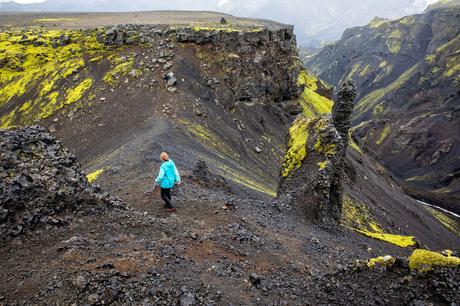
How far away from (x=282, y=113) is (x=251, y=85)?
983cm

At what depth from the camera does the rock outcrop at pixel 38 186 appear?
14.4 metres

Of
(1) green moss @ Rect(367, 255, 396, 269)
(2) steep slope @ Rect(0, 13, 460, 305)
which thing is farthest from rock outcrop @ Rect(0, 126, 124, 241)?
(1) green moss @ Rect(367, 255, 396, 269)

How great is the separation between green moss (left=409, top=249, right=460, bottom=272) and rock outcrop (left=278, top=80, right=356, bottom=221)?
14.6 m

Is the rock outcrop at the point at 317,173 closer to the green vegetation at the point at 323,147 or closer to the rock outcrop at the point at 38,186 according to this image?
the green vegetation at the point at 323,147

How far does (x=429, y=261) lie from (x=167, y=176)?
1197 cm

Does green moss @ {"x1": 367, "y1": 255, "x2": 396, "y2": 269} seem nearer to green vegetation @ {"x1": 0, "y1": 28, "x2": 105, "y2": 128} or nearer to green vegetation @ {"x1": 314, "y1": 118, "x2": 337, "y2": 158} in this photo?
green vegetation @ {"x1": 314, "y1": 118, "x2": 337, "y2": 158}

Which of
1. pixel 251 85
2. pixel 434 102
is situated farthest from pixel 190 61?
pixel 434 102

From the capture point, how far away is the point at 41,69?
57.7 m

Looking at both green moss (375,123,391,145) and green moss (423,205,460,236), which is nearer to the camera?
green moss (423,205,460,236)

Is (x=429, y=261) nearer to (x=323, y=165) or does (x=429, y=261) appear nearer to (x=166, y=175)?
(x=166, y=175)

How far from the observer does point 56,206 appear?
15.4 m

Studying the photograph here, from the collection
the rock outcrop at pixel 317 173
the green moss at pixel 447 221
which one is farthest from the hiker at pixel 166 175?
the green moss at pixel 447 221

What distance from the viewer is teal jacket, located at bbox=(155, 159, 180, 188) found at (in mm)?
19469

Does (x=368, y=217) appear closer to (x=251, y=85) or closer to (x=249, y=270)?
(x=251, y=85)
